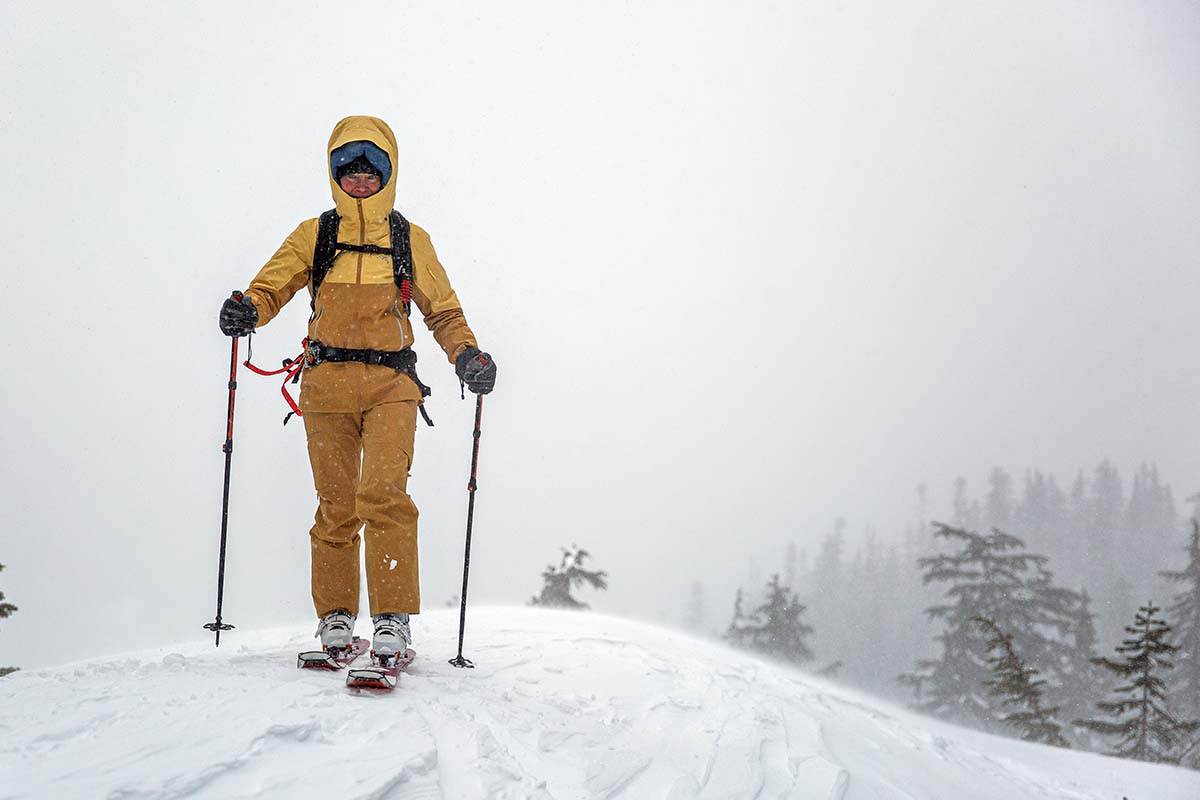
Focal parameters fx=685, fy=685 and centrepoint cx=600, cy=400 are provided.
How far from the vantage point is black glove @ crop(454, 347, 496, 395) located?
4496 millimetres

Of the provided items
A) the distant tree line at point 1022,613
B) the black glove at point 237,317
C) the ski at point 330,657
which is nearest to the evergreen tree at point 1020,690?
the distant tree line at point 1022,613

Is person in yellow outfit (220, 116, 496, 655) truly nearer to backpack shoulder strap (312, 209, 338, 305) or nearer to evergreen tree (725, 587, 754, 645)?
backpack shoulder strap (312, 209, 338, 305)

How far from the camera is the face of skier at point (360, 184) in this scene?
14.3 feet

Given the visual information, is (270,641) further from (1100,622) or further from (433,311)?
(1100,622)

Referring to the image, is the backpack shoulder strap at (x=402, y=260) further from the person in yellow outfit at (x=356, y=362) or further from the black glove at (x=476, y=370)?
the black glove at (x=476, y=370)

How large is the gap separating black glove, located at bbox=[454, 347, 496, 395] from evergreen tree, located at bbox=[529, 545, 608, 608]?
15.3 meters

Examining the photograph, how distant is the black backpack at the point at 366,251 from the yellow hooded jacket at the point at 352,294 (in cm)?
3

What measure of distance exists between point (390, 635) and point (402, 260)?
2.27 meters

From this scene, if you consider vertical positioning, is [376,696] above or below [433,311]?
below

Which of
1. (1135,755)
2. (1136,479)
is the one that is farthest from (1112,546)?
(1135,755)

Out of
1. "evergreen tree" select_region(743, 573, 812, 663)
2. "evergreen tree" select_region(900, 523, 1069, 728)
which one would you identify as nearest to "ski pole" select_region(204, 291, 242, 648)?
"evergreen tree" select_region(743, 573, 812, 663)

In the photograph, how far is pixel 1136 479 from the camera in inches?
3108

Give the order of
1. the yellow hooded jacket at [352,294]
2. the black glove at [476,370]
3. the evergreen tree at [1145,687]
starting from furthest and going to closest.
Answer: the evergreen tree at [1145,687]
the black glove at [476,370]
the yellow hooded jacket at [352,294]

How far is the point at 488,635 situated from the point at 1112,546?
90.0m
